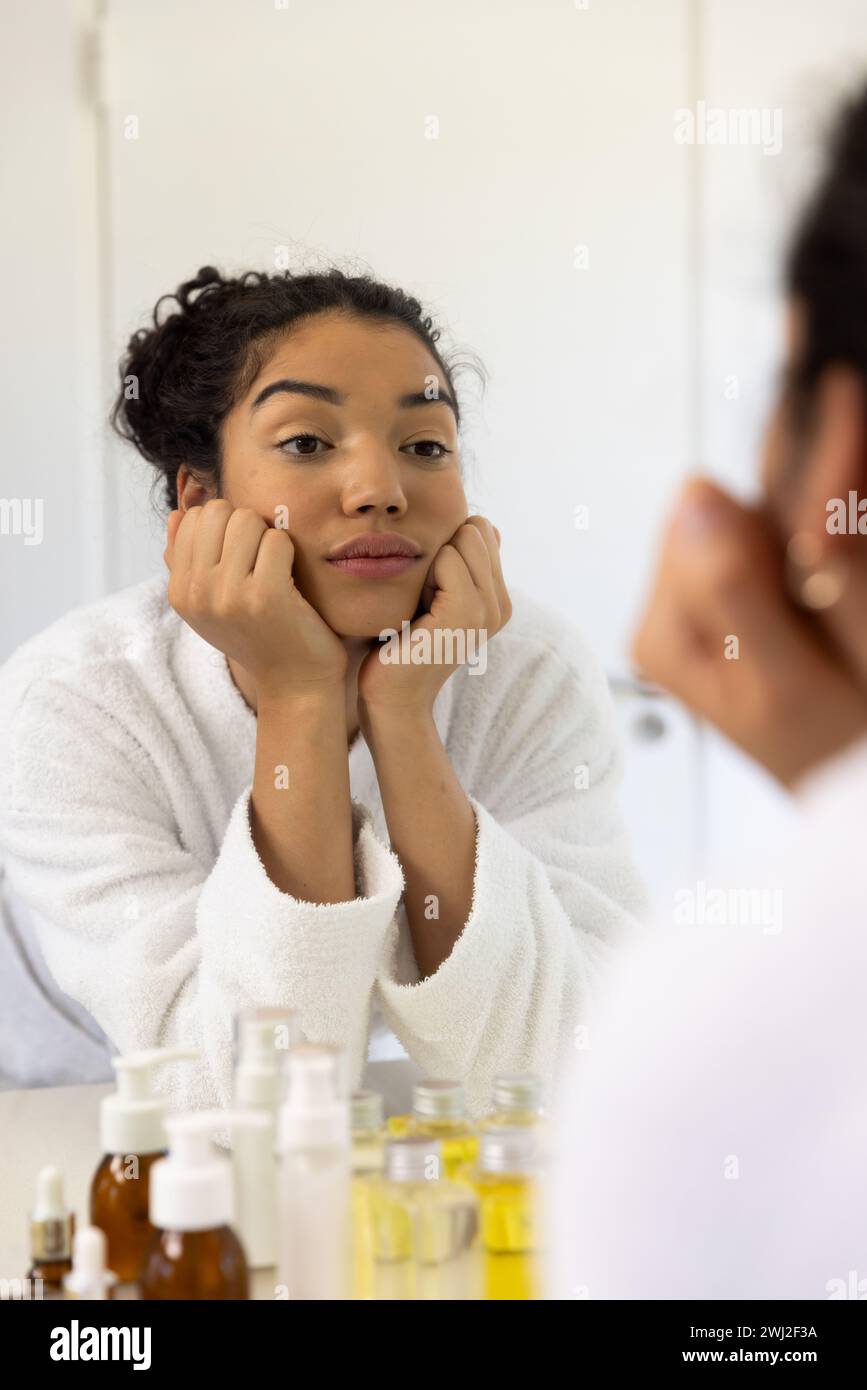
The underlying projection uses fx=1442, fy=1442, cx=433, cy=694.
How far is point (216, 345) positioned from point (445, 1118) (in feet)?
2.17

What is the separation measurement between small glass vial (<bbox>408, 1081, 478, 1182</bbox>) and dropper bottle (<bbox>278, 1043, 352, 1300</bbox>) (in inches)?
2.8

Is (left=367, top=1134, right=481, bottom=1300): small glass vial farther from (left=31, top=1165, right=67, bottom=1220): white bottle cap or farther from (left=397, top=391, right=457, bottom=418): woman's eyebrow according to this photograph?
(left=397, top=391, right=457, bottom=418): woman's eyebrow

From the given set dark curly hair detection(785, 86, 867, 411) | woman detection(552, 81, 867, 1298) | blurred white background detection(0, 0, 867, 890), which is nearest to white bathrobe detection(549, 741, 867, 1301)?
woman detection(552, 81, 867, 1298)

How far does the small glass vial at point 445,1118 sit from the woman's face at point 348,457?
1.40 ft

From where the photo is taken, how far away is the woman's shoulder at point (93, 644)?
3.39ft

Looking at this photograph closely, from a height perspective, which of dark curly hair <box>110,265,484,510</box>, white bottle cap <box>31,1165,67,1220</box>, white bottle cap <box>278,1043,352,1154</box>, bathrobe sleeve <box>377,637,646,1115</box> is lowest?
white bottle cap <box>31,1165,67,1220</box>

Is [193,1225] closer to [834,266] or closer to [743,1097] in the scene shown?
[743,1097]

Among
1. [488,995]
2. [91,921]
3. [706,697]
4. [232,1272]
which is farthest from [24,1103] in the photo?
[706,697]

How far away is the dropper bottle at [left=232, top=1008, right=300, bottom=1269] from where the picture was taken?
0.58 meters

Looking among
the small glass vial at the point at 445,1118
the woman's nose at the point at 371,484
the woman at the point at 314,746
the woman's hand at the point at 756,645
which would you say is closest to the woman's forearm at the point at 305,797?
the woman at the point at 314,746

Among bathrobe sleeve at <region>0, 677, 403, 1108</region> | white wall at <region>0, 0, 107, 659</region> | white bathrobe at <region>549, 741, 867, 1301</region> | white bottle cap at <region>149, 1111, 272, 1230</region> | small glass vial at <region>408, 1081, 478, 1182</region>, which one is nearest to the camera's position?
white bathrobe at <region>549, 741, 867, 1301</region>

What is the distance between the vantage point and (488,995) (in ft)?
2.91

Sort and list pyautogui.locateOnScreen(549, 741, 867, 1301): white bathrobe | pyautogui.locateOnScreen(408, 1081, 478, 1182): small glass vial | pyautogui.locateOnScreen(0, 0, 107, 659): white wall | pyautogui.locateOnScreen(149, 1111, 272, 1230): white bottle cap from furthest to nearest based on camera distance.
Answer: pyautogui.locateOnScreen(0, 0, 107, 659): white wall < pyautogui.locateOnScreen(408, 1081, 478, 1182): small glass vial < pyautogui.locateOnScreen(149, 1111, 272, 1230): white bottle cap < pyautogui.locateOnScreen(549, 741, 867, 1301): white bathrobe
